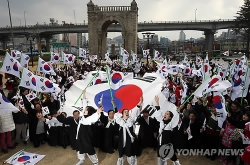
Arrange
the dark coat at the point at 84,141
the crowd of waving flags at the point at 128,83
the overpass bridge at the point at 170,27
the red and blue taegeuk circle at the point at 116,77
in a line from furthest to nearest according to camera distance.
Result: the overpass bridge at the point at 170,27
the red and blue taegeuk circle at the point at 116,77
the crowd of waving flags at the point at 128,83
the dark coat at the point at 84,141

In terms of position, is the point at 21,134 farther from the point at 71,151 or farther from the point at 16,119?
the point at 71,151

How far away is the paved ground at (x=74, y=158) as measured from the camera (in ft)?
20.4

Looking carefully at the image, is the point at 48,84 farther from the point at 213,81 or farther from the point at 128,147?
the point at 213,81

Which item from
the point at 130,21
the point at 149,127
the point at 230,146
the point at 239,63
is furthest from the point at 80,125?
the point at 130,21

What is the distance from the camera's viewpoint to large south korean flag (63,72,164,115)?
326 inches

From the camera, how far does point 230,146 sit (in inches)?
213

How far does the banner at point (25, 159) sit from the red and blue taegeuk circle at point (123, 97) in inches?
110

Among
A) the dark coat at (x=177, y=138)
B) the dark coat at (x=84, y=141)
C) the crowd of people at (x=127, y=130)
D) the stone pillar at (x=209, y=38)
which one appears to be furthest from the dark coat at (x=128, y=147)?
the stone pillar at (x=209, y=38)

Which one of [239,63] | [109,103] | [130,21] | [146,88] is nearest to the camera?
[109,103]

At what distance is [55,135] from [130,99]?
3.06m

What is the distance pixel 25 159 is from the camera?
6.34m

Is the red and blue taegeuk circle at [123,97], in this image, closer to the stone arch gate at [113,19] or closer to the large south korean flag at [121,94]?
the large south korean flag at [121,94]

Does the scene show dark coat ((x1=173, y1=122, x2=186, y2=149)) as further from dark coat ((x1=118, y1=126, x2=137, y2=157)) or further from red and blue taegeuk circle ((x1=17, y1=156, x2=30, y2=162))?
red and blue taegeuk circle ((x1=17, y1=156, x2=30, y2=162))

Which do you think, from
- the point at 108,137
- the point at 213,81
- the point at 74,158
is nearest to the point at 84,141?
the point at 108,137
